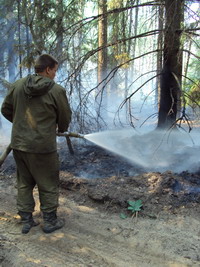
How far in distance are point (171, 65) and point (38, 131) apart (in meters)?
3.92

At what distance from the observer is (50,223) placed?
3.41m

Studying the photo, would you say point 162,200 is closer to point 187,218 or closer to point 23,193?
point 187,218

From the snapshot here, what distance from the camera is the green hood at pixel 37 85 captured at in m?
3.05

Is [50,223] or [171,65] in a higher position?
[171,65]

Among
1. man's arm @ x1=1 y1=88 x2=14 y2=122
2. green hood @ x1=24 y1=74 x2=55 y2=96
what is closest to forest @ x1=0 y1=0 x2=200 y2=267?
man's arm @ x1=1 y1=88 x2=14 y2=122

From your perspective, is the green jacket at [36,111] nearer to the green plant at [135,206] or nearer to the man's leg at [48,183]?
the man's leg at [48,183]

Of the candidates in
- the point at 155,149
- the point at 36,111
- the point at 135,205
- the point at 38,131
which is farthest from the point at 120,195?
the point at 155,149

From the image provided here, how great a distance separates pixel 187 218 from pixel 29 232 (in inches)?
85.7

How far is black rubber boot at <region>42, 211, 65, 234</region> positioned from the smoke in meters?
2.33

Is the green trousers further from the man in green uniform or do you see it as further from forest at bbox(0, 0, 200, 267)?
forest at bbox(0, 0, 200, 267)

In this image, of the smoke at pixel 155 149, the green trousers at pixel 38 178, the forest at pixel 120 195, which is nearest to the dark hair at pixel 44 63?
the green trousers at pixel 38 178

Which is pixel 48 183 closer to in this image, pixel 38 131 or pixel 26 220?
pixel 26 220

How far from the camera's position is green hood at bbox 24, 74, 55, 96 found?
305 cm

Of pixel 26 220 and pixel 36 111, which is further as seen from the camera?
pixel 26 220
